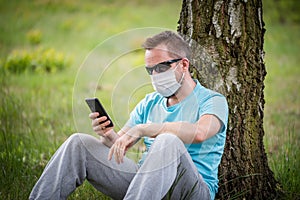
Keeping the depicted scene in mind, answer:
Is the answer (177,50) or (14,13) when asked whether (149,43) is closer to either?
(177,50)

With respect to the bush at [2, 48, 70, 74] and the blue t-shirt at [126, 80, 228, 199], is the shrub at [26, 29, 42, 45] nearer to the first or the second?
the bush at [2, 48, 70, 74]

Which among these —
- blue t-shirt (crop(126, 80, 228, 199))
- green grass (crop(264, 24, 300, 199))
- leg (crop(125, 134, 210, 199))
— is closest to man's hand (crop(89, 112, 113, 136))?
blue t-shirt (crop(126, 80, 228, 199))

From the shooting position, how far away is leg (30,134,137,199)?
279 centimetres

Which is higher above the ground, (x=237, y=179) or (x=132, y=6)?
(x=132, y=6)

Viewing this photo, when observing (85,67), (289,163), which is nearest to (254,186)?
(289,163)

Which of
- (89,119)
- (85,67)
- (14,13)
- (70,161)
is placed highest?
(14,13)

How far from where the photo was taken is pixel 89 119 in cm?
306

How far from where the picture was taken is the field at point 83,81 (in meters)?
3.43

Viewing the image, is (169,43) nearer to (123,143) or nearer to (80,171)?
(123,143)

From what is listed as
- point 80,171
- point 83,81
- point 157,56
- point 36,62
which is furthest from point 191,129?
point 36,62

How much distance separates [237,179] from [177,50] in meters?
0.99

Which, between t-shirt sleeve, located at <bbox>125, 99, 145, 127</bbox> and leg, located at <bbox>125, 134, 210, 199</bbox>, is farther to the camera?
t-shirt sleeve, located at <bbox>125, 99, 145, 127</bbox>

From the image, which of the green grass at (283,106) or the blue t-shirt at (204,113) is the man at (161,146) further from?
the green grass at (283,106)

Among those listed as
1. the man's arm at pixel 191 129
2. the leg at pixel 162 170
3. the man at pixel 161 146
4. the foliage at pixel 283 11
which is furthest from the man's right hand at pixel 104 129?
the foliage at pixel 283 11
